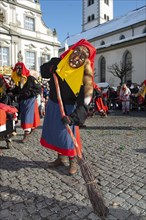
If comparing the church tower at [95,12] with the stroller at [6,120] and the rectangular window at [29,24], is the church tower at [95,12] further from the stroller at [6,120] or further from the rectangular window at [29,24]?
the stroller at [6,120]

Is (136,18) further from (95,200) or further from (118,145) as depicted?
(95,200)

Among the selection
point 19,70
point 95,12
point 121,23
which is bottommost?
point 19,70

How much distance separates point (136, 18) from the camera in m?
39.1

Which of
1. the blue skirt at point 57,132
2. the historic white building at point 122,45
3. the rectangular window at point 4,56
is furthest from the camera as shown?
the historic white building at point 122,45

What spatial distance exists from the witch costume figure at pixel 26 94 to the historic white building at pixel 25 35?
21.1 m

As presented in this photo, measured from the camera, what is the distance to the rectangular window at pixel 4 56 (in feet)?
92.6

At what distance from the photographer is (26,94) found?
18.9 feet

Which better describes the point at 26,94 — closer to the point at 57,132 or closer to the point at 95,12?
the point at 57,132

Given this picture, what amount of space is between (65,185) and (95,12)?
55317 mm

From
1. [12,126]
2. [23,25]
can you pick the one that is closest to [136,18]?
[23,25]

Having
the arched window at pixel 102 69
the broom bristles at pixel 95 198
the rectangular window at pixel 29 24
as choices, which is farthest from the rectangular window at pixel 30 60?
the broom bristles at pixel 95 198

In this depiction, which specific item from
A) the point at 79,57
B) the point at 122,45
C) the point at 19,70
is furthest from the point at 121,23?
the point at 79,57

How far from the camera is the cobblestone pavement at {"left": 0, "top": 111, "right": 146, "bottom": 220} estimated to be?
2.83 m

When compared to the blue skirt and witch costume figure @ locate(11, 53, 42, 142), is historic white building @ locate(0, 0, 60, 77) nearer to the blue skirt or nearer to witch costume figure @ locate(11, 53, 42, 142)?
witch costume figure @ locate(11, 53, 42, 142)
